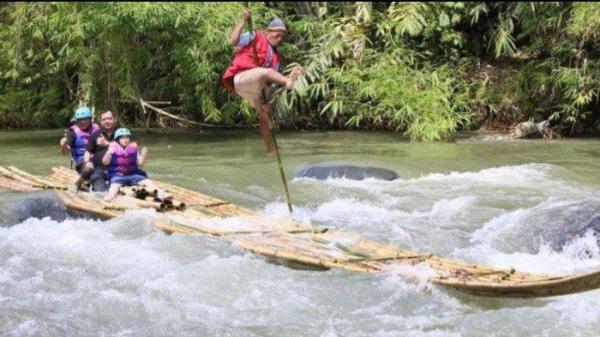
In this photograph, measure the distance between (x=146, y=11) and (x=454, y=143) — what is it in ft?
17.4

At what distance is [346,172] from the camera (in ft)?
28.8

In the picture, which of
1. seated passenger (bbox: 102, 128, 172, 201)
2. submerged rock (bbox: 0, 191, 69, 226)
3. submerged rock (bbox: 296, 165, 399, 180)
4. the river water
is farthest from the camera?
submerged rock (bbox: 296, 165, 399, 180)

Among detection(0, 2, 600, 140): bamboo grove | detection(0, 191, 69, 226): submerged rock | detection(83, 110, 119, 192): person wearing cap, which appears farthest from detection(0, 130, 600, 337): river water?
detection(0, 2, 600, 140): bamboo grove

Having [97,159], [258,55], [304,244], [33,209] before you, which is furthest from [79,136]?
[304,244]

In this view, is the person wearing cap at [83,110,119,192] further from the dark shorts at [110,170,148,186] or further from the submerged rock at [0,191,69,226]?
the submerged rock at [0,191,69,226]

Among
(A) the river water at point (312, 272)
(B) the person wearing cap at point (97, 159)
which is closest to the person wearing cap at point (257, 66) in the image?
(A) the river water at point (312, 272)

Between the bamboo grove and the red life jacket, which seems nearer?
the red life jacket

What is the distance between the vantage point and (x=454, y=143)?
473 inches

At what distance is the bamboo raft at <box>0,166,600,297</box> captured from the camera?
155 inches

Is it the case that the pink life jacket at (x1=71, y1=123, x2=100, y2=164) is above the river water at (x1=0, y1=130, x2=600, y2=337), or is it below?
above

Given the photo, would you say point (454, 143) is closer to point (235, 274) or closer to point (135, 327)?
point (235, 274)

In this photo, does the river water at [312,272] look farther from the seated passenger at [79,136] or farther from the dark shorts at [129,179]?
the seated passenger at [79,136]

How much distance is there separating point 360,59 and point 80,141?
6.90 m

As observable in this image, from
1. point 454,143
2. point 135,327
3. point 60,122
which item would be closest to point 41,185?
point 135,327
